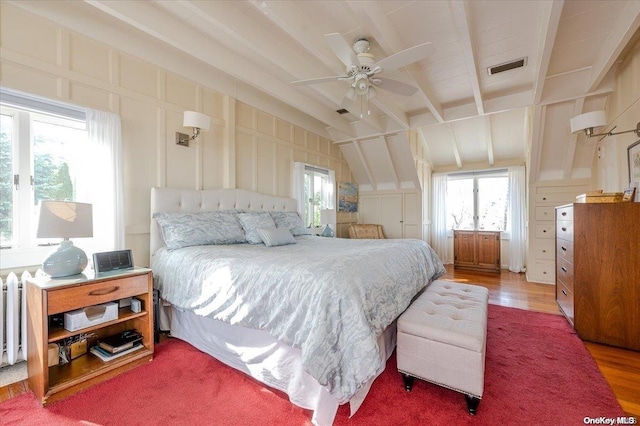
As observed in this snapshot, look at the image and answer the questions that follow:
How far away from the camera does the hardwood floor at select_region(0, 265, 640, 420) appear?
1.76 metres

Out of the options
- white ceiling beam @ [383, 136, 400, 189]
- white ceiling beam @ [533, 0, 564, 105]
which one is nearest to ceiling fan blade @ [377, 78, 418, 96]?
white ceiling beam @ [533, 0, 564, 105]

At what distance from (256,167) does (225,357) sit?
8.67 ft

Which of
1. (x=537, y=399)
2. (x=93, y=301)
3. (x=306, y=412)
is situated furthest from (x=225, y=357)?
(x=537, y=399)

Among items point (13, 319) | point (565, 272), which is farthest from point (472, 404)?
point (13, 319)

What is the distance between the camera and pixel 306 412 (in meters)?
1.60

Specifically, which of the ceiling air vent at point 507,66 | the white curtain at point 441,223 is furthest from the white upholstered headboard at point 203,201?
the white curtain at point 441,223

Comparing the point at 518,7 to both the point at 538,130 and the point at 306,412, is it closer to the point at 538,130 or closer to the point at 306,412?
the point at 538,130

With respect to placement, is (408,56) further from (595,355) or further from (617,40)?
(595,355)

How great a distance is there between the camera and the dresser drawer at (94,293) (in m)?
1.70

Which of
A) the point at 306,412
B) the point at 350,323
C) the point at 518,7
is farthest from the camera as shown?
the point at 518,7

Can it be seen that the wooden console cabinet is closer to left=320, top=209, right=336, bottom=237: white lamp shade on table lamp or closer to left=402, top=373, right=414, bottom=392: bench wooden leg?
left=320, top=209, right=336, bottom=237: white lamp shade on table lamp

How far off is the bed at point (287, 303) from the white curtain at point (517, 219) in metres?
3.79

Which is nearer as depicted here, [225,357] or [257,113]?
[225,357]

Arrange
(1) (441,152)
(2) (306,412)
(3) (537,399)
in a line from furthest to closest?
1. (1) (441,152)
2. (3) (537,399)
3. (2) (306,412)
